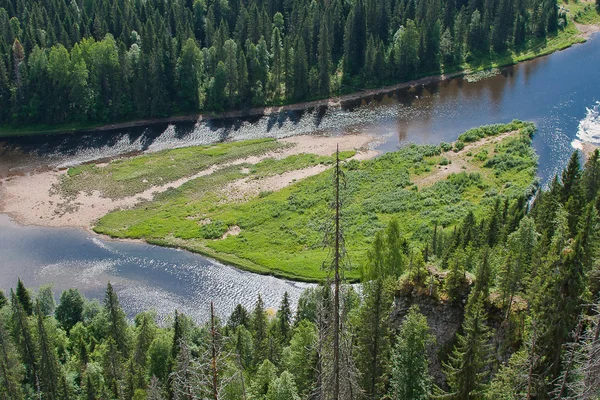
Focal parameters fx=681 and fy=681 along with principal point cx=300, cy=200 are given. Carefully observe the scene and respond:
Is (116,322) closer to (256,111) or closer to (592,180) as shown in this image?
(592,180)

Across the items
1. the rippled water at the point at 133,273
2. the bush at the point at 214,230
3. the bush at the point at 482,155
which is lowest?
the rippled water at the point at 133,273

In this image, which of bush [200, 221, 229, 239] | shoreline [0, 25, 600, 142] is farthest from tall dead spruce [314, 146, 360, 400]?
shoreline [0, 25, 600, 142]

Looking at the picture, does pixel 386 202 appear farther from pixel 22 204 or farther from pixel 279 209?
pixel 22 204

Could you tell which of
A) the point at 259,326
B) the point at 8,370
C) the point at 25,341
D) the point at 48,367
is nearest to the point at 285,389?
the point at 259,326

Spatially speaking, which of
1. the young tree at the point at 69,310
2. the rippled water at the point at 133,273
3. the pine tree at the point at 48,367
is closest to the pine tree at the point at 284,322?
the rippled water at the point at 133,273

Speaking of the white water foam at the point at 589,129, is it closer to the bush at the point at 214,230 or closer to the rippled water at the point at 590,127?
the rippled water at the point at 590,127

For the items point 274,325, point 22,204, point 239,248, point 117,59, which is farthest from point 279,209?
point 117,59
